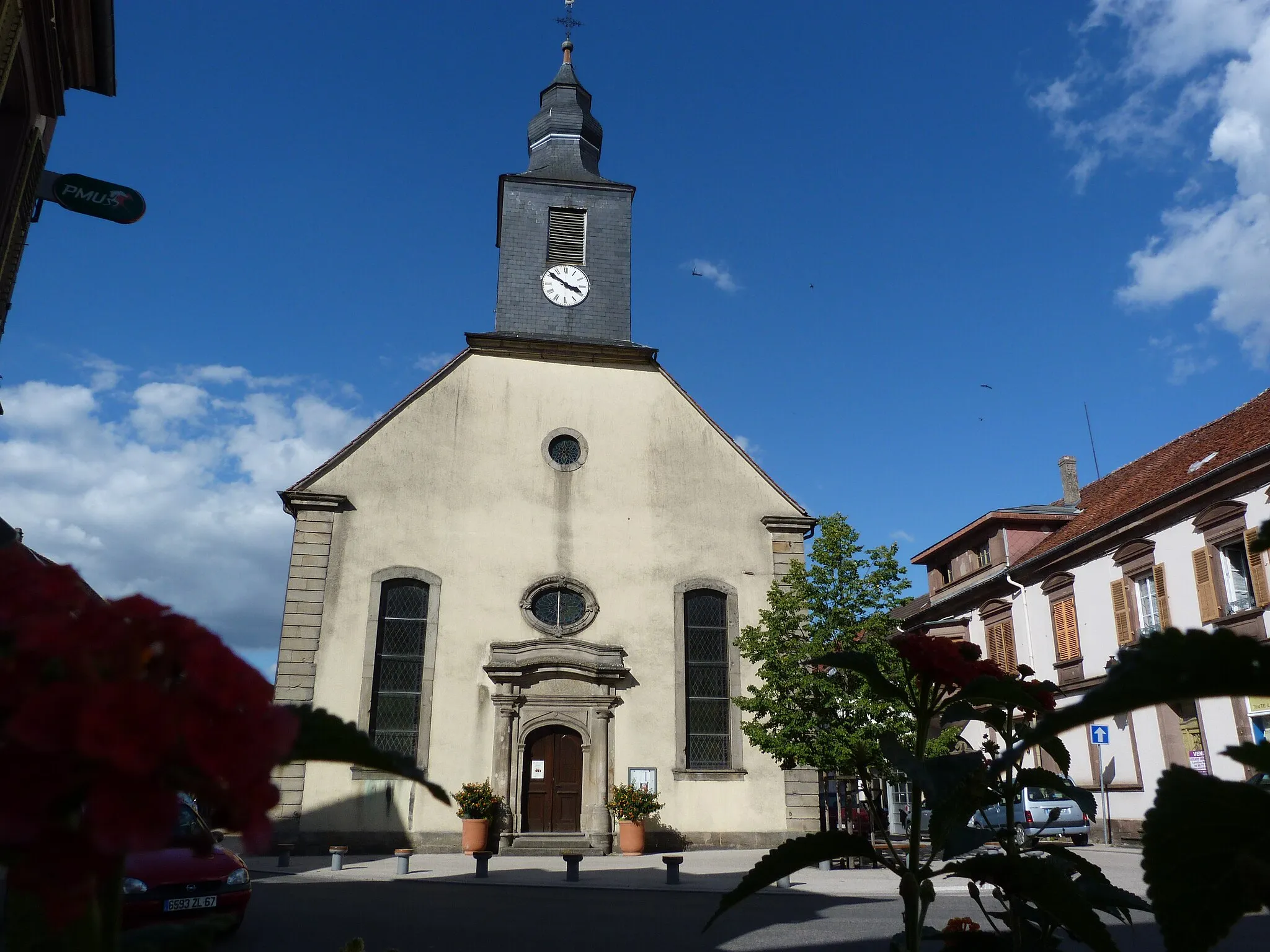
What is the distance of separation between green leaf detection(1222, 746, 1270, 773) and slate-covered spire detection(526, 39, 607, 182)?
23.8 meters

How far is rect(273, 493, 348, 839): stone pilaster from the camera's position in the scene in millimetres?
16969

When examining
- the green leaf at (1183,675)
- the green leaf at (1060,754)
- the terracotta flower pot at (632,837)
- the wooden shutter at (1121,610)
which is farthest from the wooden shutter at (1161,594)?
the green leaf at (1183,675)

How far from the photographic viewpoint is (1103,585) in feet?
75.2

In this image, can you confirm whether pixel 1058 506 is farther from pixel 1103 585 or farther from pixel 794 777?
pixel 794 777

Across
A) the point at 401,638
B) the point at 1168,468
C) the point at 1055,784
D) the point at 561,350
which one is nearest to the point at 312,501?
the point at 401,638

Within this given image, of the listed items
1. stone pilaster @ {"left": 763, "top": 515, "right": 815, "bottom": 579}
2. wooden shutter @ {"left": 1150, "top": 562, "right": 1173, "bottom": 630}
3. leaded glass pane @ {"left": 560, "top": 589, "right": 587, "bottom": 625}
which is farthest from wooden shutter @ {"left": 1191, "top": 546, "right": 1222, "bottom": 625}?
leaded glass pane @ {"left": 560, "top": 589, "right": 587, "bottom": 625}

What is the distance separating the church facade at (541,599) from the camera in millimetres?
17594

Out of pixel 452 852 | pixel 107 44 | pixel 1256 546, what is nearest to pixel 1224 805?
pixel 1256 546

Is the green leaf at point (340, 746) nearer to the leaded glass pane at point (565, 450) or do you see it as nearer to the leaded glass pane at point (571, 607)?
the leaded glass pane at point (571, 607)

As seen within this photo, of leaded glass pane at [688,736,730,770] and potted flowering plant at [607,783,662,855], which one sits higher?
leaded glass pane at [688,736,730,770]

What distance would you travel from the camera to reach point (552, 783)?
1792 cm

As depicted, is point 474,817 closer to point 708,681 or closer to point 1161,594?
point 708,681

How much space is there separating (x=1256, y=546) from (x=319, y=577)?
60.5 ft

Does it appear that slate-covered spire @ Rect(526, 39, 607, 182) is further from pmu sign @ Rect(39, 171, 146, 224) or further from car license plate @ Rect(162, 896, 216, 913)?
car license plate @ Rect(162, 896, 216, 913)
